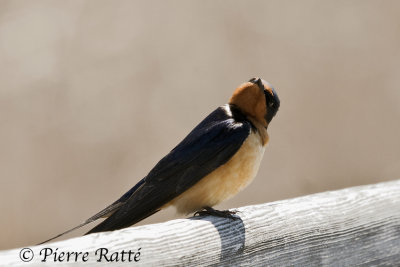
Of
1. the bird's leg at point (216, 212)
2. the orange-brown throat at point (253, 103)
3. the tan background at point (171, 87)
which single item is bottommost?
the bird's leg at point (216, 212)

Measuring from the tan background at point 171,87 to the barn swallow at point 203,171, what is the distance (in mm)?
2234

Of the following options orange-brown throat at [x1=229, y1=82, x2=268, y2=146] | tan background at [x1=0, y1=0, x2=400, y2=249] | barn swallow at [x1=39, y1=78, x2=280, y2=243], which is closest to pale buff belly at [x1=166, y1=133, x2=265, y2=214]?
barn swallow at [x1=39, y1=78, x2=280, y2=243]

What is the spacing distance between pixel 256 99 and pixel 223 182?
325 millimetres

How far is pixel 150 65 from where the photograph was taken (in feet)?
15.1

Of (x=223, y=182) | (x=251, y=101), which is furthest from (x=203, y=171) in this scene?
(x=251, y=101)

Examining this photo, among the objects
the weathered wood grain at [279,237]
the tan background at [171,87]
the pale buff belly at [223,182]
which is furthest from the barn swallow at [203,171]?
the tan background at [171,87]

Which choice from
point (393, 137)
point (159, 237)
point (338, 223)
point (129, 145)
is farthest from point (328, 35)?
point (159, 237)

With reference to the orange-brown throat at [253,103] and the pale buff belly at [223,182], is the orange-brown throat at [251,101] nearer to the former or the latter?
the orange-brown throat at [253,103]

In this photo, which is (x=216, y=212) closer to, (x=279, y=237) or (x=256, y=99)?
(x=279, y=237)

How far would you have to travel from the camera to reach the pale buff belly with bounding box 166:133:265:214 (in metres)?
1.92

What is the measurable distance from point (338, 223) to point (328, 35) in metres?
3.47

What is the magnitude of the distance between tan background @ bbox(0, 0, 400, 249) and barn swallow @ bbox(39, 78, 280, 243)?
2.23 m

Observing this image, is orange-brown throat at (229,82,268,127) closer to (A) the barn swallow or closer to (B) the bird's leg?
(A) the barn swallow

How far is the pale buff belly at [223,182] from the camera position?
1.92m
